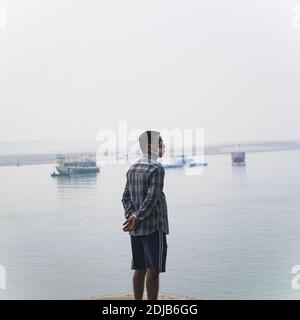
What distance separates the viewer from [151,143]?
229 cm

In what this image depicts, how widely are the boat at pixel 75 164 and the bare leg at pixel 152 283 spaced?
319cm

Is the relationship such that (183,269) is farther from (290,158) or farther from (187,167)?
(290,158)

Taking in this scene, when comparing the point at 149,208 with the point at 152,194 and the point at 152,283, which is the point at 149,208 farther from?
the point at 152,283

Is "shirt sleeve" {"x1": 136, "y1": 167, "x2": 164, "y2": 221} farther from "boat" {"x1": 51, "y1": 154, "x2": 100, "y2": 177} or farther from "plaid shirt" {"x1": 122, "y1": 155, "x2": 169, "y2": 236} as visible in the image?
"boat" {"x1": 51, "y1": 154, "x2": 100, "y2": 177}

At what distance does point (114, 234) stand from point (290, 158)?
2.06 m

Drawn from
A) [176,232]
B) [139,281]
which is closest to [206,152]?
[176,232]

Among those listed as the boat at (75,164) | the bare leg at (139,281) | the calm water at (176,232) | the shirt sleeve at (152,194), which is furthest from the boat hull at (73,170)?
the shirt sleeve at (152,194)

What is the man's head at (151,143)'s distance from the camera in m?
2.29

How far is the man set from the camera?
224 cm

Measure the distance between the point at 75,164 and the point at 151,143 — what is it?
3.59m

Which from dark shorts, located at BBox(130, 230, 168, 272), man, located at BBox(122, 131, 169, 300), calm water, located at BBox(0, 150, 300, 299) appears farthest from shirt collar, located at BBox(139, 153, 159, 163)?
calm water, located at BBox(0, 150, 300, 299)
